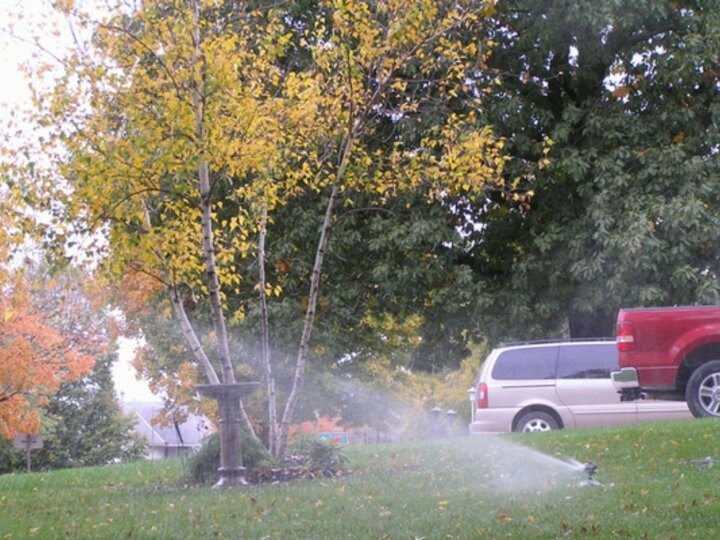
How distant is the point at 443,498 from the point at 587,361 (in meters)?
8.14

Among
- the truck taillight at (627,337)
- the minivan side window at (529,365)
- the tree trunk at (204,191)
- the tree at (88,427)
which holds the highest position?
the tree trunk at (204,191)

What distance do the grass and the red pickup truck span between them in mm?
658

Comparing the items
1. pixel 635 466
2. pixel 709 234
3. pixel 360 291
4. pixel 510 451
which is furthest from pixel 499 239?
pixel 635 466

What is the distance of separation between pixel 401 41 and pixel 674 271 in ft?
25.7

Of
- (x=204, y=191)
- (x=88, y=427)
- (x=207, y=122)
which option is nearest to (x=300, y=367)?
(x=204, y=191)

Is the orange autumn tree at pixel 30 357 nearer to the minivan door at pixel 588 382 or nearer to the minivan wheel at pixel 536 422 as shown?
the minivan wheel at pixel 536 422

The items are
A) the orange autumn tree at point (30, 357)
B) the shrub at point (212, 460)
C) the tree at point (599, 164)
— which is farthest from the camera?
the orange autumn tree at point (30, 357)

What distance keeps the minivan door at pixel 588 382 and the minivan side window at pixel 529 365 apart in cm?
15

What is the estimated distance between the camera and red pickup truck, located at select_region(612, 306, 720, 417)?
1373 centimetres

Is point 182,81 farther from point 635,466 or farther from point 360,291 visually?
point 360,291

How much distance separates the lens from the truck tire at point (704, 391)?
543 inches

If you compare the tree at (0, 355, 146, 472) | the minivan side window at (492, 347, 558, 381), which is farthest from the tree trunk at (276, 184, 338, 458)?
the tree at (0, 355, 146, 472)

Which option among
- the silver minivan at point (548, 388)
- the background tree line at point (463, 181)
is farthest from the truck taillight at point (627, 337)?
the silver minivan at point (548, 388)

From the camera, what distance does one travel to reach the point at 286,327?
69.6 feet
